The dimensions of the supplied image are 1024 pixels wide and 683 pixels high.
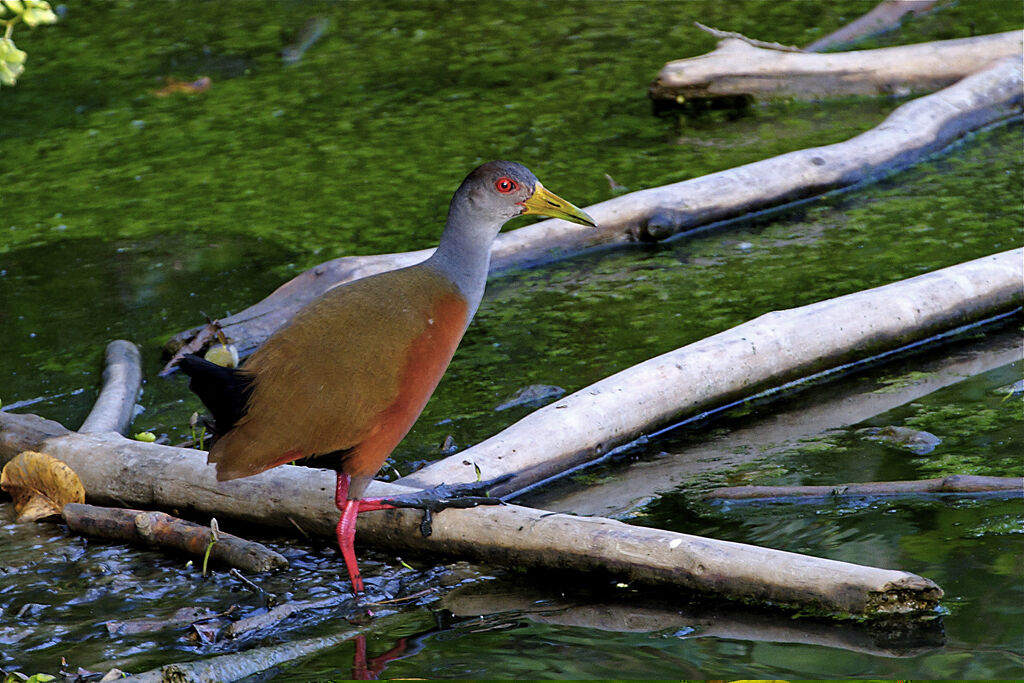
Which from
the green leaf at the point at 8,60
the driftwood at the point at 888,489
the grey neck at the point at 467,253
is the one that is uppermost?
the green leaf at the point at 8,60

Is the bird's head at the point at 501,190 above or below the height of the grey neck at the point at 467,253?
above

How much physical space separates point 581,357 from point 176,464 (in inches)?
80.9

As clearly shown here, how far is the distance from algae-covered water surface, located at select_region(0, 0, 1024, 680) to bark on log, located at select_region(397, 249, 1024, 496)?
14cm

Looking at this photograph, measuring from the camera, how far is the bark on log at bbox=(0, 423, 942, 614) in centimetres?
Answer: 362

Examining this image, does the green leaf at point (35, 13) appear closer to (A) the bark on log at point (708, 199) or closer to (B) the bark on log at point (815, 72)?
(A) the bark on log at point (708, 199)

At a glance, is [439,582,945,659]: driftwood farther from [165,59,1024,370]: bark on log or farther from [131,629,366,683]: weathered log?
[165,59,1024,370]: bark on log

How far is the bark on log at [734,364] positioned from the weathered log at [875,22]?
15.8 ft

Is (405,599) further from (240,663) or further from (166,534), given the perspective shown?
(166,534)

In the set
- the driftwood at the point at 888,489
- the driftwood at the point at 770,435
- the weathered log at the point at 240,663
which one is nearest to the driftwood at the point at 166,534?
the weathered log at the point at 240,663

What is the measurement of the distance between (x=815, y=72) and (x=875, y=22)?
1.69m

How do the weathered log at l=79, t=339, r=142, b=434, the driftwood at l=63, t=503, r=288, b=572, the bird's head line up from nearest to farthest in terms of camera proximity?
the driftwood at l=63, t=503, r=288, b=572, the bird's head, the weathered log at l=79, t=339, r=142, b=434

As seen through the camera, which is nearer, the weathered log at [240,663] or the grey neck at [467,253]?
the weathered log at [240,663]

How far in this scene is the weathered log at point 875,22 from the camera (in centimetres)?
1039

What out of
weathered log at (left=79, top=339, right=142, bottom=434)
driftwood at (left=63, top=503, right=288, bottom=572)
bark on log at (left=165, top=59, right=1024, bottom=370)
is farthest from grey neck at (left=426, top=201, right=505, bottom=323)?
bark on log at (left=165, top=59, right=1024, bottom=370)
